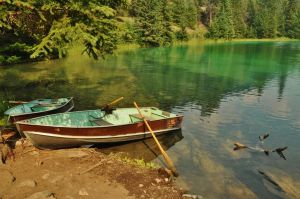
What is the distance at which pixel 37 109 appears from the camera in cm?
Result: 2444

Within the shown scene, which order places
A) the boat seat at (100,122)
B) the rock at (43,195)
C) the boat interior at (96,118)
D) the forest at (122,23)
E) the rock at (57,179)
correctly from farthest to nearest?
the boat seat at (100,122)
the boat interior at (96,118)
the forest at (122,23)
the rock at (57,179)
the rock at (43,195)

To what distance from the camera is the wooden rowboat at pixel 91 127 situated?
60.0 feet

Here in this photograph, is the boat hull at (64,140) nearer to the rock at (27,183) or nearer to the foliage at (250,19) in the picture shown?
the rock at (27,183)

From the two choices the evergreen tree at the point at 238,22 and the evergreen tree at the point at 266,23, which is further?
the evergreen tree at the point at 266,23

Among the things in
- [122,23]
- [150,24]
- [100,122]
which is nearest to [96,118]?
[100,122]

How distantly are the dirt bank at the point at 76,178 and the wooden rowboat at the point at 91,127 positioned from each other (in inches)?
39.5

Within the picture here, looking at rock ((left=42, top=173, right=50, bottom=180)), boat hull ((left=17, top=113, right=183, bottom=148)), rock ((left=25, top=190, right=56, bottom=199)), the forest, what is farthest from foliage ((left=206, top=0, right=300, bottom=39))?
rock ((left=25, top=190, right=56, bottom=199))

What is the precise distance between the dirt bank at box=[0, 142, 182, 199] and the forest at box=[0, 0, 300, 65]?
5078 millimetres

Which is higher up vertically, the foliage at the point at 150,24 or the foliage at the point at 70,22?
the foliage at the point at 70,22

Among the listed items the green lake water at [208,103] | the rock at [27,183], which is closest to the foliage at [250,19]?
the green lake water at [208,103]

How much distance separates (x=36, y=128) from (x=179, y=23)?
10619 cm

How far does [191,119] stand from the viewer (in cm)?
2784

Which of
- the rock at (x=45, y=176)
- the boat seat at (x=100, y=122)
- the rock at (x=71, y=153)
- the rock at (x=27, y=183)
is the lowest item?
the rock at (x=71, y=153)

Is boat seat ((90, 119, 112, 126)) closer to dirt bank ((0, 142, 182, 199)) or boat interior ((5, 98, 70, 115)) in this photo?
dirt bank ((0, 142, 182, 199))
